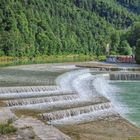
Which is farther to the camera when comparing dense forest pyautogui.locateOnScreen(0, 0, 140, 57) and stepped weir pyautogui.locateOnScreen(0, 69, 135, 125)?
dense forest pyautogui.locateOnScreen(0, 0, 140, 57)

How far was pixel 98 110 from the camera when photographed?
99.7ft

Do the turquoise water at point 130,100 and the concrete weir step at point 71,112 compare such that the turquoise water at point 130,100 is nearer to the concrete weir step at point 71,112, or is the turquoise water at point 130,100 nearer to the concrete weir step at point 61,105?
the concrete weir step at point 71,112

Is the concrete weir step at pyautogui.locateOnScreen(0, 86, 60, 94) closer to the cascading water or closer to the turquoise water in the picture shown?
the cascading water

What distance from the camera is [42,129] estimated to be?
74.1 feet

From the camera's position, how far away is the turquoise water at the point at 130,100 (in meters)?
31.0

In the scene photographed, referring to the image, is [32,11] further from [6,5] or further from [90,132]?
[90,132]

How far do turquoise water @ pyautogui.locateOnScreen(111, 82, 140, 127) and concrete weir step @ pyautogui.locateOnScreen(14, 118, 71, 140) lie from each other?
22.5 feet

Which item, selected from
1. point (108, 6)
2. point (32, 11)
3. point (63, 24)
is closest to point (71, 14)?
point (63, 24)

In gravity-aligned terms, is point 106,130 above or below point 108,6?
below

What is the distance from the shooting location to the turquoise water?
31.0 meters

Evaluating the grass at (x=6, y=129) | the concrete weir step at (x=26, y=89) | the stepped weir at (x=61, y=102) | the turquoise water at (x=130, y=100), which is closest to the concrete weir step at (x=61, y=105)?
the stepped weir at (x=61, y=102)

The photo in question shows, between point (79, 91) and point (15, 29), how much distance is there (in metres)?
70.0

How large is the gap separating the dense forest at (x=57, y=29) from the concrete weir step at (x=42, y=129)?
71084 mm

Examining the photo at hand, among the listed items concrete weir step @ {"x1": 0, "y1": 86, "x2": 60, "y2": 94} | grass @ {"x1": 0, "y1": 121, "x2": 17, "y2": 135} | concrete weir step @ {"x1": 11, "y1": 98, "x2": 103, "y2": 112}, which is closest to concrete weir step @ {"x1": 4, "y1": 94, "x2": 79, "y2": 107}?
concrete weir step @ {"x1": 11, "y1": 98, "x2": 103, "y2": 112}
